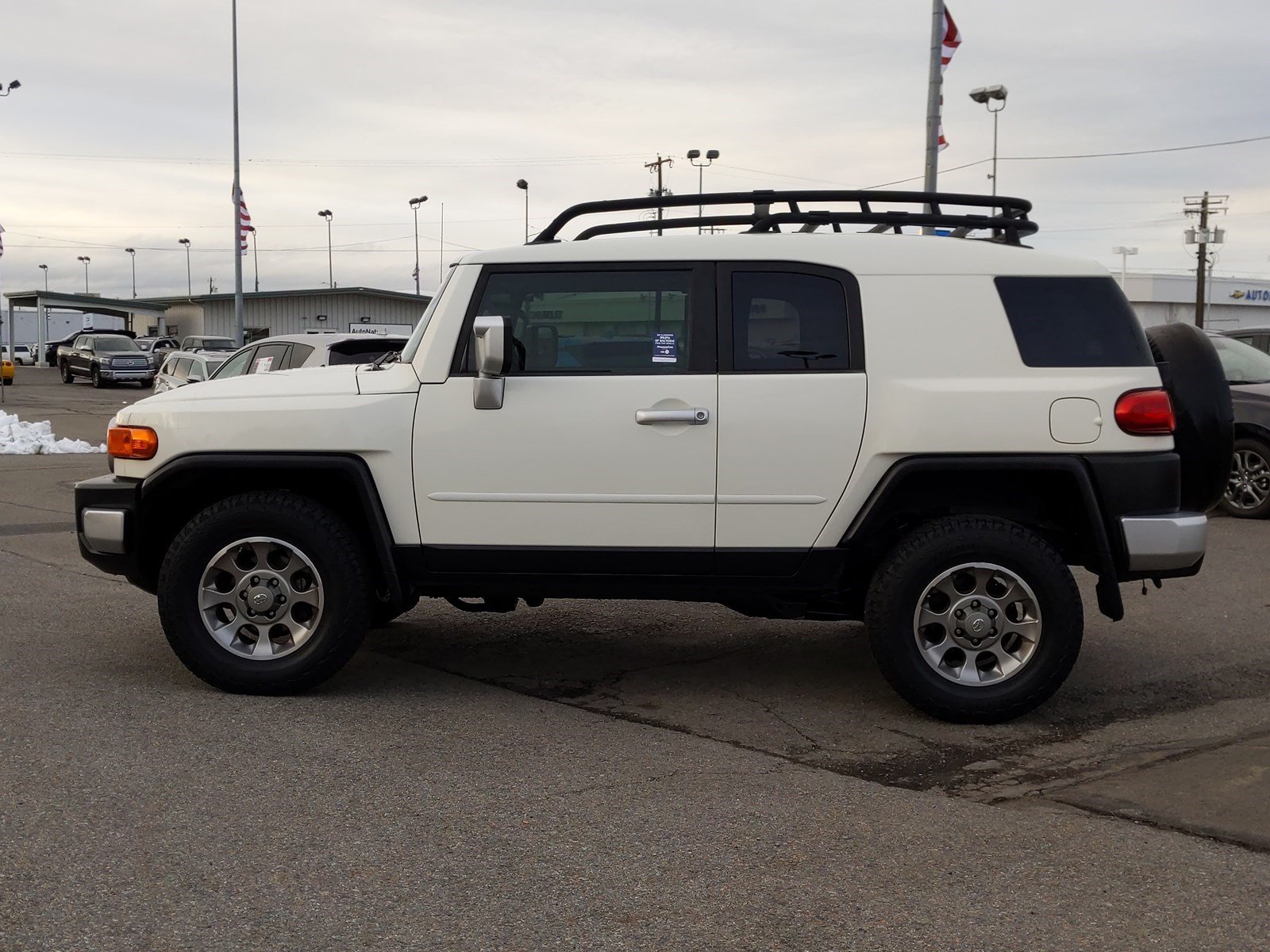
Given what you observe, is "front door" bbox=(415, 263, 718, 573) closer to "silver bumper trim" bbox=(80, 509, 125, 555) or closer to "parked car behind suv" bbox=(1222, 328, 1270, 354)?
"silver bumper trim" bbox=(80, 509, 125, 555)

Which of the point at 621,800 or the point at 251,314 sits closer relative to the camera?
the point at 621,800

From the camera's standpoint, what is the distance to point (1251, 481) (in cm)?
1141

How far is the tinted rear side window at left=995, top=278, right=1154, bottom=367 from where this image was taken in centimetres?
523

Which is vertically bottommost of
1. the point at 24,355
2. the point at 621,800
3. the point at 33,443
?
the point at 621,800

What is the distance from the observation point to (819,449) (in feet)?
17.2

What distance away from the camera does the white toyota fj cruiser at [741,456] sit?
17.1ft

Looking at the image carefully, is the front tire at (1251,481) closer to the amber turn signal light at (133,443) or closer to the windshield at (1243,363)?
the windshield at (1243,363)

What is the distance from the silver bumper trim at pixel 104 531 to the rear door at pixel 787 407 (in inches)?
101

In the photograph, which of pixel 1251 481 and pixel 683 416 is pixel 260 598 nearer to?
pixel 683 416

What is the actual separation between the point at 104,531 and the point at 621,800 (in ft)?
9.01

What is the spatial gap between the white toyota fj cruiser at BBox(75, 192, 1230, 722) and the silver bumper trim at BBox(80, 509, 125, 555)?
→ 14 millimetres

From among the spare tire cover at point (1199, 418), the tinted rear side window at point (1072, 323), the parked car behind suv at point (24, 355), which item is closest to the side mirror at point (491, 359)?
the tinted rear side window at point (1072, 323)

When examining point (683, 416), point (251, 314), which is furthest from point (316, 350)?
point (251, 314)

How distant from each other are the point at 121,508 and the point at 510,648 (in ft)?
6.53
